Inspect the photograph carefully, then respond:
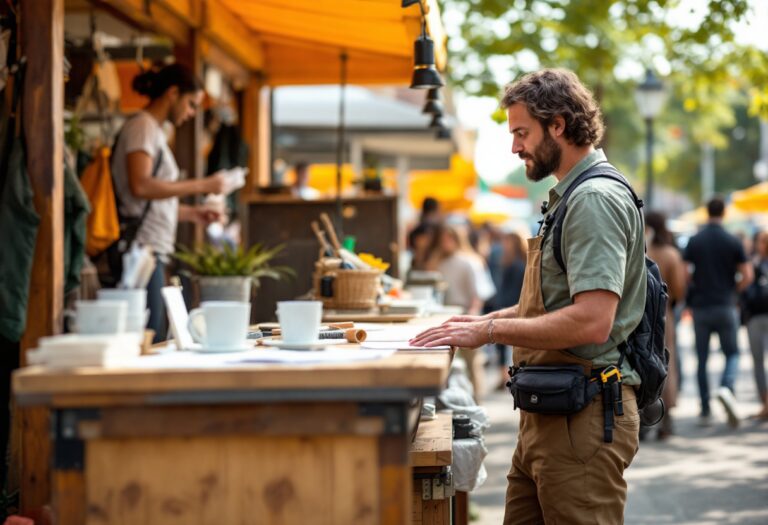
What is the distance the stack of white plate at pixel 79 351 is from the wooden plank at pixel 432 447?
5.53 feet

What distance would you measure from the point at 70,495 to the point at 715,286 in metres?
9.58

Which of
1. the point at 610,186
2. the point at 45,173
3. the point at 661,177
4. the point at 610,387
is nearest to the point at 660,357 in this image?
the point at 610,387

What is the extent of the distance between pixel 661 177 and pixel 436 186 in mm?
40732

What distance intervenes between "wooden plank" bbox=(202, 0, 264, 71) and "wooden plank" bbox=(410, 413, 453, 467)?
4.77 meters

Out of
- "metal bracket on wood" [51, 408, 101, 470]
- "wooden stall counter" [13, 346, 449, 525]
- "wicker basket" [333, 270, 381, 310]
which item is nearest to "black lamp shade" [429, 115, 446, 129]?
"wicker basket" [333, 270, 381, 310]

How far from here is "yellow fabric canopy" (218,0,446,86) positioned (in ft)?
23.5

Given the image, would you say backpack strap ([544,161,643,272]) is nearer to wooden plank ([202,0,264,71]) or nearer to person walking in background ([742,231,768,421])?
wooden plank ([202,0,264,71])

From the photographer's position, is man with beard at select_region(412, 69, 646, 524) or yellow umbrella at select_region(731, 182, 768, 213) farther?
yellow umbrella at select_region(731, 182, 768, 213)

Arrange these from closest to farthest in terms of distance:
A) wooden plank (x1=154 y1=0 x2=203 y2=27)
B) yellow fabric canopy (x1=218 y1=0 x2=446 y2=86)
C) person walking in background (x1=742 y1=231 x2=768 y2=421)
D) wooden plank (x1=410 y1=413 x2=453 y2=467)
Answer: wooden plank (x1=410 y1=413 x2=453 y2=467)
yellow fabric canopy (x1=218 y1=0 x2=446 y2=86)
wooden plank (x1=154 y1=0 x2=203 y2=27)
person walking in background (x1=742 y1=231 x2=768 y2=421)

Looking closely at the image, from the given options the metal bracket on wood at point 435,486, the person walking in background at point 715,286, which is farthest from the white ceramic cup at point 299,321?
the person walking in background at point 715,286

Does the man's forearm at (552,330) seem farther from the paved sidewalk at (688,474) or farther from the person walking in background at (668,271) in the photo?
the person walking in background at (668,271)

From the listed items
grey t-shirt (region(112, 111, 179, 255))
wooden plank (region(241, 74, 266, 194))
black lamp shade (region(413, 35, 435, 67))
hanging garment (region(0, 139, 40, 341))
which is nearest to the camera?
hanging garment (region(0, 139, 40, 341))

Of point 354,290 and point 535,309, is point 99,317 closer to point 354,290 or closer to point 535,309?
point 535,309

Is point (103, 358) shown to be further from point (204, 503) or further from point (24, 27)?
point (24, 27)
